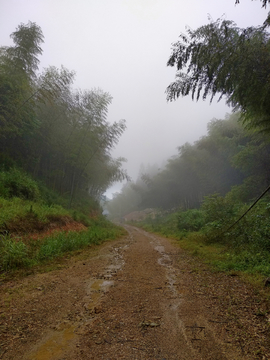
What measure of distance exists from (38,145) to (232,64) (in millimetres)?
10424

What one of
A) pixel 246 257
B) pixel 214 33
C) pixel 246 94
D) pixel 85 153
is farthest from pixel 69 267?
pixel 85 153

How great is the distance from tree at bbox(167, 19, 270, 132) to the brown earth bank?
346cm

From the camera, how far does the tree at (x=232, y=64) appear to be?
12.0 feet

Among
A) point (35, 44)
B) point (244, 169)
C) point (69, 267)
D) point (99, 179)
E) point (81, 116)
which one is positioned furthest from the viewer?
point (99, 179)


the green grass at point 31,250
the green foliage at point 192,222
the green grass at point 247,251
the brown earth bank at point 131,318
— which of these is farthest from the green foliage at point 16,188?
the green foliage at point 192,222

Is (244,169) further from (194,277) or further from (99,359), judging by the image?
(99,359)

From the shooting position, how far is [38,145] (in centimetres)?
1111

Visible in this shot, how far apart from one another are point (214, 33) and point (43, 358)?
557 cm

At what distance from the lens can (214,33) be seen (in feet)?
13.1

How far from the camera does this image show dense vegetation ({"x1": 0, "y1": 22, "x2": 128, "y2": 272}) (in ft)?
17.0

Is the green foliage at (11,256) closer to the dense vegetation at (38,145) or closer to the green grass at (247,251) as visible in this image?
the dense vegetation at (38,145)

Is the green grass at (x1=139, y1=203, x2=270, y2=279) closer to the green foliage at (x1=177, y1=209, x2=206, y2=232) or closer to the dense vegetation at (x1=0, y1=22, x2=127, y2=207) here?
the green foliage at (x1=177, y1=209, x2=206, y2=232)

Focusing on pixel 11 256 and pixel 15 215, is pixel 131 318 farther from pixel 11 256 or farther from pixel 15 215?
pixel 15 215

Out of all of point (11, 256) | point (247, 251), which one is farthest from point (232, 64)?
point (11, 256)
